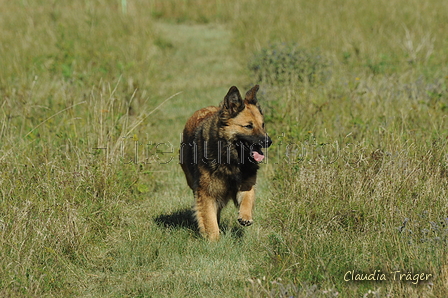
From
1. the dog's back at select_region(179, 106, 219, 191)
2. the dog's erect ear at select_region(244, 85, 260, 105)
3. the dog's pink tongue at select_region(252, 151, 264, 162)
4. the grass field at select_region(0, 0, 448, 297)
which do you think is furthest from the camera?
the dog's back at select_region(179, 106, 219, 191)

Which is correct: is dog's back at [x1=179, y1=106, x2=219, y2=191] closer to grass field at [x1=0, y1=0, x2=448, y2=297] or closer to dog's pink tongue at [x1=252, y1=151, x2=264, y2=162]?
grass field at [x1=0, y1=0, x2=448, y2=297]

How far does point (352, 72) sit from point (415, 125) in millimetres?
4357

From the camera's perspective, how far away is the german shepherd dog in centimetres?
530

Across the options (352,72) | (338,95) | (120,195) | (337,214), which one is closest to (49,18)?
(352,72)

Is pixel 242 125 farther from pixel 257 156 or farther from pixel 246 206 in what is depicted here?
pixel 246 206

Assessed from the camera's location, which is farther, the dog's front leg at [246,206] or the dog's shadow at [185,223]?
the dog's shadow at [185,223]

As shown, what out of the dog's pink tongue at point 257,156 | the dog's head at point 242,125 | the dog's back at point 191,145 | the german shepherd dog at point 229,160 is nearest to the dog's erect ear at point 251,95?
the german shepherd dog at point 229,160

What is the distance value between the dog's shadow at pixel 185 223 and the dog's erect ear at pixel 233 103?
3.99 feet

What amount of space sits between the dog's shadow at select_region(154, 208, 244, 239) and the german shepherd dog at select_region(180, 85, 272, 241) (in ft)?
0.94

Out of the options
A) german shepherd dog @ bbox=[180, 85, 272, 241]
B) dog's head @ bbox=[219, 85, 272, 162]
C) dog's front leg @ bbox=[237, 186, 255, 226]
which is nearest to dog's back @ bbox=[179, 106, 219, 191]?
german shepherd dog @ bbox=[180, 85, 272, 241]

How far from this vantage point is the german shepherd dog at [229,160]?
530 cm

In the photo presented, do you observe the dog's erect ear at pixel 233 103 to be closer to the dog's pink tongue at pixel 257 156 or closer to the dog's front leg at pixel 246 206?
the dog's pink tongue at pixel 257 156

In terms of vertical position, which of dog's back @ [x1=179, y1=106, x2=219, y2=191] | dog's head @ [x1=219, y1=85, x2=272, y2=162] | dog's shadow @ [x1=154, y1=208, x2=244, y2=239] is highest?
dog's head @ [x1=219, y1=85, x2=272, y2=162]

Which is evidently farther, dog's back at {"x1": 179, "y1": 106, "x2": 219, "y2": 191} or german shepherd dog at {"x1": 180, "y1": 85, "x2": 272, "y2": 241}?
dog's back at {"x1": 179, "y1": 106, "x2": 219, "y2": 191}
